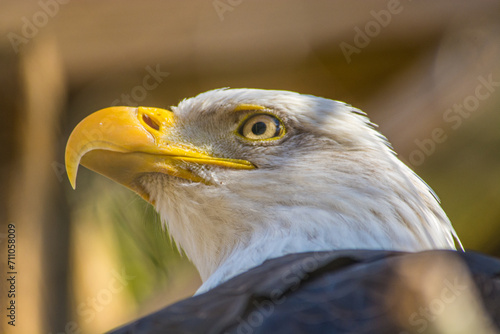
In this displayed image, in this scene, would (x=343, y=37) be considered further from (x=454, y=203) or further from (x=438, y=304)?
(x=438, y=304)

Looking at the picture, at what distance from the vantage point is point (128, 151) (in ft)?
8.54

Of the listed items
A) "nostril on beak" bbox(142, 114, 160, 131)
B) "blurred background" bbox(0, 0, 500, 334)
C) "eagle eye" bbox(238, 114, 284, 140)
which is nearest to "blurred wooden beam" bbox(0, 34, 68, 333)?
"blurred background" bbox(0, 0, 500, 334)

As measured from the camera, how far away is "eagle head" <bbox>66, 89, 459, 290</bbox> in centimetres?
255

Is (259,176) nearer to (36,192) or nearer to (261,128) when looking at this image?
(261,128)

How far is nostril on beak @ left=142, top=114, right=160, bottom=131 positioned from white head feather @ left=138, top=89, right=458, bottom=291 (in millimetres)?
84

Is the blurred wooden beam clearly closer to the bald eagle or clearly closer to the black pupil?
the bald eagle

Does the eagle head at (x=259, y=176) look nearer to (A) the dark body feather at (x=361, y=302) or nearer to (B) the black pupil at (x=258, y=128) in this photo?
(B) the black pupil at (x=258, y=128)

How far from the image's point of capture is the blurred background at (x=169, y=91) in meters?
3.72

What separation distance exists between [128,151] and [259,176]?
0.52 metres

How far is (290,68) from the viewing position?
4445mm

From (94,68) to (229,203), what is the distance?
218 cm

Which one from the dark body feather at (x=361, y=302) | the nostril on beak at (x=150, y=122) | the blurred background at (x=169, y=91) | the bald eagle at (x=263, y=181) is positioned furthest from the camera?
the blurred background at (x=169, y=91)

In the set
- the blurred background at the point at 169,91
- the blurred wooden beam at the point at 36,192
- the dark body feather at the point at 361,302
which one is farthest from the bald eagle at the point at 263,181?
the blurred wooden beam at the point at 36,192

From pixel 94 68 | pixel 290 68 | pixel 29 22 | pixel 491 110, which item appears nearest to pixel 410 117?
pixel 491 110
